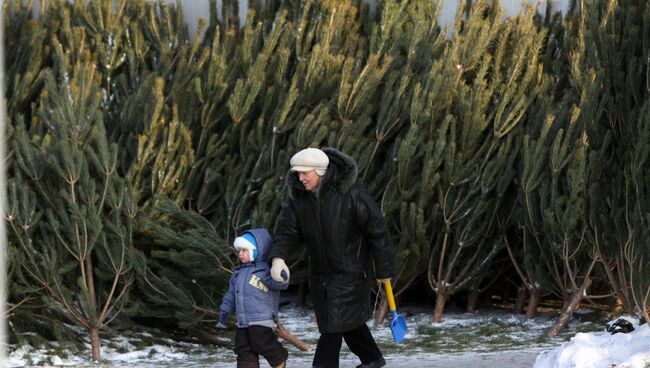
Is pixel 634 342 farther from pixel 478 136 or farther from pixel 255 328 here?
pixel 478 136

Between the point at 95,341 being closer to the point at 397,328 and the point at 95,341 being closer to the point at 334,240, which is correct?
the point at 334,240

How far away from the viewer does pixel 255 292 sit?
21.6 ft

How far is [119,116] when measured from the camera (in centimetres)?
906

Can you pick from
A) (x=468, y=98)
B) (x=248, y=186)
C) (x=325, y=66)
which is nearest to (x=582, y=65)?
(x=468, y=98)

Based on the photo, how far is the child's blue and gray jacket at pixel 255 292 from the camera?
656 cm

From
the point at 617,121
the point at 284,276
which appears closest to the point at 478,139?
the point at 617,121

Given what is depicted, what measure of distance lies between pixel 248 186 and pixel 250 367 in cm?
229

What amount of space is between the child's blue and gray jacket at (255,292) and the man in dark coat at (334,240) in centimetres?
9

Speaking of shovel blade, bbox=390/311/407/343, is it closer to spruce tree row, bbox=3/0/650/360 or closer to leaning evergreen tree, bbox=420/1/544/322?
spruce tree row, bbox=3/0/650/360

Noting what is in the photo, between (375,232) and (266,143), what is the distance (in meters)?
2.48

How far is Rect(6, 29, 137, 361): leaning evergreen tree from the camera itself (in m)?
7.77

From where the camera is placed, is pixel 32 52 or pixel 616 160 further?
pixel 32 52

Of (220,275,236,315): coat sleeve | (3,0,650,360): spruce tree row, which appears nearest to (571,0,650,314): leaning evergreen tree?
(3,0,650,360): spruce tree row

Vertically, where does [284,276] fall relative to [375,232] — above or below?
below
